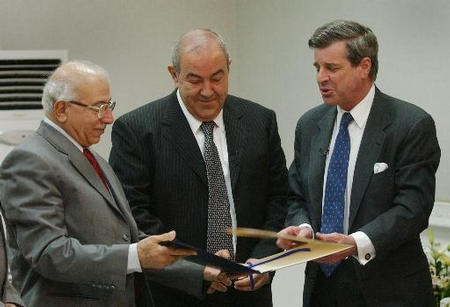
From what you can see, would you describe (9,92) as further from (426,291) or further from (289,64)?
(426,291)

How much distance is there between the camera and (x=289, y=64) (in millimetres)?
5301

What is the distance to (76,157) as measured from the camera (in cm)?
260

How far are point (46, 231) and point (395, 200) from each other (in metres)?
1.25

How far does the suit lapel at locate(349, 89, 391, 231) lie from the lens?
117 inches

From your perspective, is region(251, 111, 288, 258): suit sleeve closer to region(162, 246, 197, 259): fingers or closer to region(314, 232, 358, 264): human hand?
region(314, 232, 358, 264): human hand

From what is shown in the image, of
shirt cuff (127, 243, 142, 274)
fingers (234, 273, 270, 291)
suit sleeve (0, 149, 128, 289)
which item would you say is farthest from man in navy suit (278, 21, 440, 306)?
suit sleeve (0, 149, 128, 289)

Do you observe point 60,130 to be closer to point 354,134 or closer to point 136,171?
point 136,171

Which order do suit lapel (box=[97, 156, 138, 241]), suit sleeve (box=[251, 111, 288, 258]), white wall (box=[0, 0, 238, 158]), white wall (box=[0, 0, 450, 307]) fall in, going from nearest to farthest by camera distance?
suit lapel (box=[97, 156, 138, 241]) < suit sleeve (box=[251, 111, 288, 258]) < white wall (box=[0, 0, 450, 307]) < white wall (box=[0, 0, 238, 158])

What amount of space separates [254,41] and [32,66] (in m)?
1.55

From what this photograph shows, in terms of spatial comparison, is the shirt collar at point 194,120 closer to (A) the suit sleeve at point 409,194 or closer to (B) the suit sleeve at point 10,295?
(A) the suit sleeve at point 409,194

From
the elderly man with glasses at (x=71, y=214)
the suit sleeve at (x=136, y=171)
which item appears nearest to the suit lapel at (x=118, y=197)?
the elderly man with glasses at (x=71, y=214)

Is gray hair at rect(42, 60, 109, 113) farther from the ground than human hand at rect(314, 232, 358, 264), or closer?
farther from the ground

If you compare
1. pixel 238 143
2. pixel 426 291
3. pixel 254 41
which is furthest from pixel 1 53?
pixel 426 291

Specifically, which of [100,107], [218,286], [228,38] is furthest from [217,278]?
[228,38]
